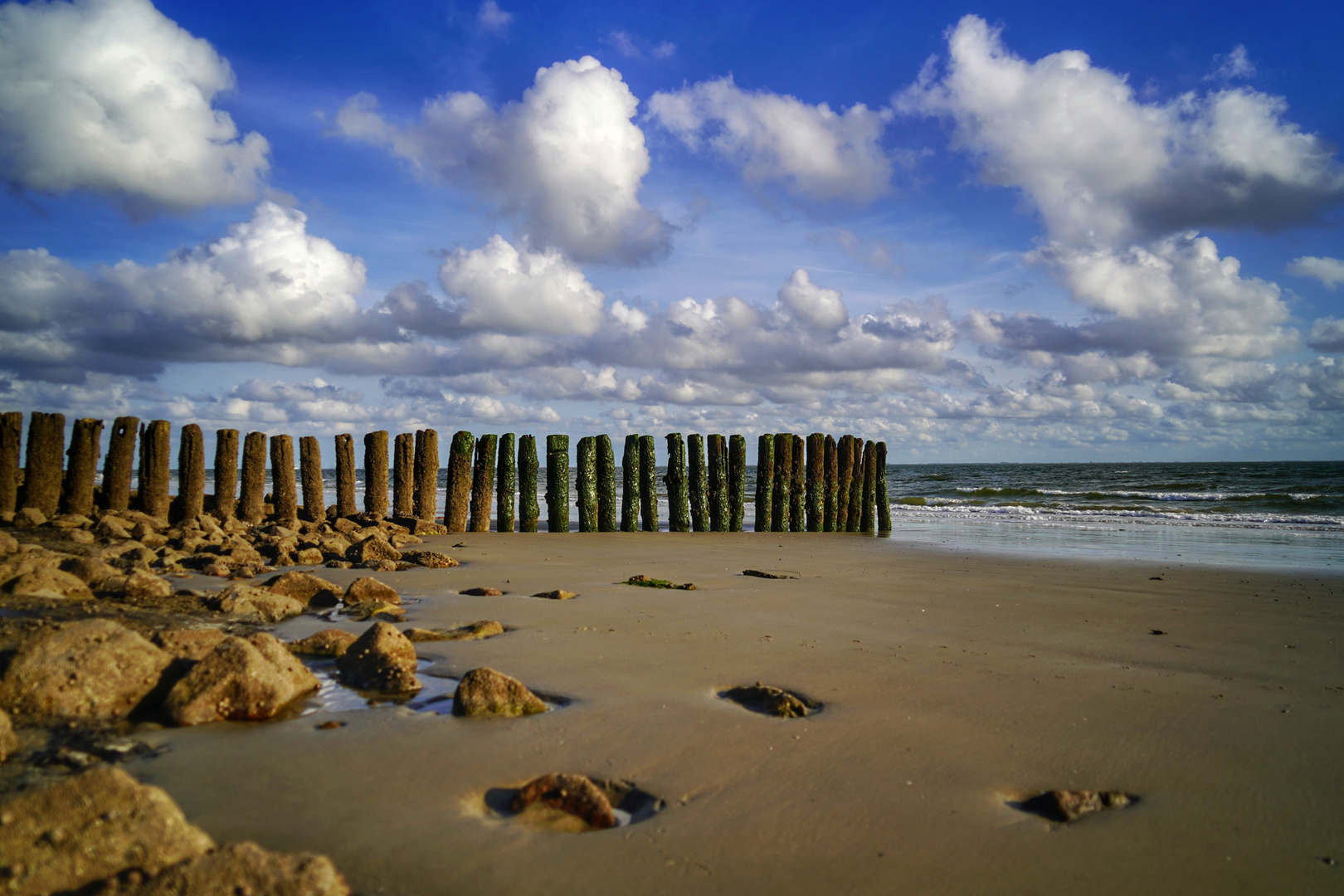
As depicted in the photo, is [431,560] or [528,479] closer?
[431,560]

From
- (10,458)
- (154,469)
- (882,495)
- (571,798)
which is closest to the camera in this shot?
(571,798)

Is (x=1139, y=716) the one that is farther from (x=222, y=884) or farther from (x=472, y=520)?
(x=472, y=520)

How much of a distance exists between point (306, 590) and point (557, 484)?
759 cm

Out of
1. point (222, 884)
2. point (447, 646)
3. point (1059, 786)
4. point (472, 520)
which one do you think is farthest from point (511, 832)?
point (472, 520)

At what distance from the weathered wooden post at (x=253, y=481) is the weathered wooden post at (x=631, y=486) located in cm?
A: 573

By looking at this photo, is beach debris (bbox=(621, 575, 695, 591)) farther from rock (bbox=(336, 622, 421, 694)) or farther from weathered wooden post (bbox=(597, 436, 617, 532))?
weathered wooden post (bbox=(597, 436, 617, 532))

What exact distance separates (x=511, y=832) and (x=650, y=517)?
37.7ft

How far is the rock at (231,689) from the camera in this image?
2828 mm

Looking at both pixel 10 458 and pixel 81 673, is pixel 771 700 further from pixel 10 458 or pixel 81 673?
pixel 10 458

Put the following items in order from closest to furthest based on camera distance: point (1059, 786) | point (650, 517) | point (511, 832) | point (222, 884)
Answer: point (222, 884), point (511, 832), point (1059, 786), point (650, 517)

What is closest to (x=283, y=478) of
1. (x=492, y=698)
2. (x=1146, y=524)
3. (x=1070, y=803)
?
(x=492, y=698)

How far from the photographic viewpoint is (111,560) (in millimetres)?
6703

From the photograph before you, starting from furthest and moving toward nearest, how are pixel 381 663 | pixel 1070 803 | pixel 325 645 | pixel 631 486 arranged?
pixel 631 486 < pixel 325 645 < pixel 381 663 < pixel 1070 803

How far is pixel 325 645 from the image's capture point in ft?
12.9
